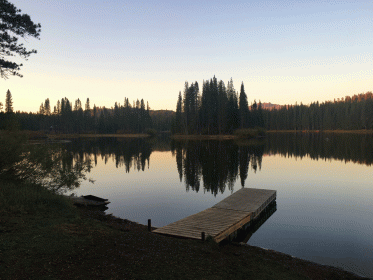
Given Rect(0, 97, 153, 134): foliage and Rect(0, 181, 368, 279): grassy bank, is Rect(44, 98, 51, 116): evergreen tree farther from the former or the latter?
Rect(0, 181, 368, 279): grassy bank

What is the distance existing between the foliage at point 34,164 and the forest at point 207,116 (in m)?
79.4

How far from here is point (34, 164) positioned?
1476 cm

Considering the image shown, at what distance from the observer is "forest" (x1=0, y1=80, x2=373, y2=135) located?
342 feet

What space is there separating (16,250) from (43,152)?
8729 millimetres

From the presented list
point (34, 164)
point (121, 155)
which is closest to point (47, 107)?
point (121, 155)

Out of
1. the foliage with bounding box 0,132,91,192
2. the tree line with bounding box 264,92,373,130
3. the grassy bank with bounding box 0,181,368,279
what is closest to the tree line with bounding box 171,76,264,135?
the tree line with bounding box 264,92,373,130

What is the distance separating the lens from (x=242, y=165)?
35.3 metres

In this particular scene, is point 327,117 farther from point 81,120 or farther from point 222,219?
point 222,219

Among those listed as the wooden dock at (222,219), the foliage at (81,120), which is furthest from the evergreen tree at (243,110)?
the wooden dock at (222,219)

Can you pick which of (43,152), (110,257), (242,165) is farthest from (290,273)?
(242,165)

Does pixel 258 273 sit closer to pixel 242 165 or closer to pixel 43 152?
pixel 43 152

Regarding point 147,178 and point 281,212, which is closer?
point 281,212

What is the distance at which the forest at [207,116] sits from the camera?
10431 centimetres

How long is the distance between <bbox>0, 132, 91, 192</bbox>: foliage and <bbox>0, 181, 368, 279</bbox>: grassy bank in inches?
88.1
